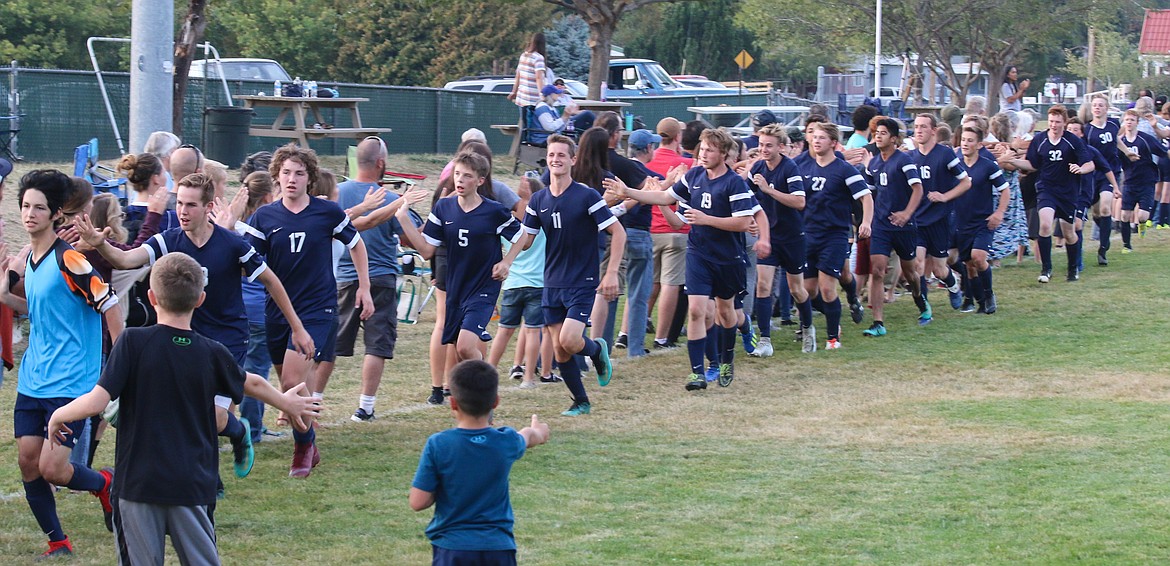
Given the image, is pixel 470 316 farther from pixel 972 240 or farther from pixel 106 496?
pixel 972 240

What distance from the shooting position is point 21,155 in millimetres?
19266

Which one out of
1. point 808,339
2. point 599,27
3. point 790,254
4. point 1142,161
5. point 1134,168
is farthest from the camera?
point 599,27

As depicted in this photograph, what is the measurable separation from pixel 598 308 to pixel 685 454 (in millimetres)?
2748

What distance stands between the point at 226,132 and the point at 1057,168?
11.8 meters

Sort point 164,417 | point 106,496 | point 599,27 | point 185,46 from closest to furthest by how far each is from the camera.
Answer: point 164,417 → point 106,496 → point 185,46 → point 599,27

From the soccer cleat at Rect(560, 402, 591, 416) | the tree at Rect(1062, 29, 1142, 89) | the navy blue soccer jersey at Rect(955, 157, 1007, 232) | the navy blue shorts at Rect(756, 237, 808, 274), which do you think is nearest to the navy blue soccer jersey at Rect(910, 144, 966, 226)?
the navy blue soccer jersey at Rect(955, 157, 1007, 232)

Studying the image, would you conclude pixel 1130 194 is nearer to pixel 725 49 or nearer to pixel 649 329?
pixel 649 329

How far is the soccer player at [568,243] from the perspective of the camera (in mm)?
8930

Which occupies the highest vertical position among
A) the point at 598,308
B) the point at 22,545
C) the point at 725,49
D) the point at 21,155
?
the point at 725,49

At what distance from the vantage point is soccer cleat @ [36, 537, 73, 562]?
598 cm

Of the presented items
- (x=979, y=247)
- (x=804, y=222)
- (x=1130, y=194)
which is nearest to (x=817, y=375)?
(x=804, y=222)

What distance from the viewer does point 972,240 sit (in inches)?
532

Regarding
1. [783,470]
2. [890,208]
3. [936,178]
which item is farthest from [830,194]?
[783,470]

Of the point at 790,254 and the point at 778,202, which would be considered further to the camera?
the point at 790,254
